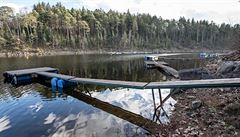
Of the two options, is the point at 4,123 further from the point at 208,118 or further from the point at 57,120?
the point at 208,118

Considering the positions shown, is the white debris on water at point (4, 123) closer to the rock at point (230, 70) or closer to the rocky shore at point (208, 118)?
the rocky shore at point (208, 118)

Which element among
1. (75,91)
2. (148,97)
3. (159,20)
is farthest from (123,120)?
(159,20)

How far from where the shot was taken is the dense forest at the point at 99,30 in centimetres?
8238

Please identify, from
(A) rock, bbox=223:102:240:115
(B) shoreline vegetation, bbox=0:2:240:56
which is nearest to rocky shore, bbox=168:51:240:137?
(A) rock, bbox=223:102:240:115

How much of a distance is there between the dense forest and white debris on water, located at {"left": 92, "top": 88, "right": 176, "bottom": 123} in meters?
49.2

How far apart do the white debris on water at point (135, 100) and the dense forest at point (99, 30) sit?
4921cm

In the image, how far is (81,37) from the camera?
94312 millimetres

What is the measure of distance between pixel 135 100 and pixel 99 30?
8686 cm

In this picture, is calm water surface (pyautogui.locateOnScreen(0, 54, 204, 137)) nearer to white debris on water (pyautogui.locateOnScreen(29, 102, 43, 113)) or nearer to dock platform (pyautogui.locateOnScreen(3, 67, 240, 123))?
white debris on water (pyautogui.locateOnScreen(29, 102, 43, 113))

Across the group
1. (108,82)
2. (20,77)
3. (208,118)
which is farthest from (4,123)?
(20,77)

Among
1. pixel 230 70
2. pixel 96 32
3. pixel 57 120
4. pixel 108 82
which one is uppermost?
pixel 96 32

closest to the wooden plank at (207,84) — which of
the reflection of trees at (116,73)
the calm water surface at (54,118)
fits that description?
the calm water surface at (54,118)

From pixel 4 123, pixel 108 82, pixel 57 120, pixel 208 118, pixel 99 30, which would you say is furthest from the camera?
pixel 99 30

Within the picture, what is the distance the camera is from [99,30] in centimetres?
10081
